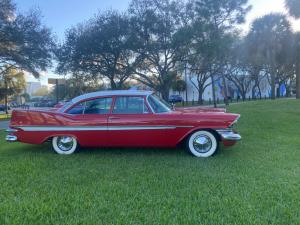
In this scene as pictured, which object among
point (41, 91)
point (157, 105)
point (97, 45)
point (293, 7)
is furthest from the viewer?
point (41, 91)

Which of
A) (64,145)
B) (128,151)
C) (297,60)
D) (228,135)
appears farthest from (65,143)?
(297,60)

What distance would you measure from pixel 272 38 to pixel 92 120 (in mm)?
26521

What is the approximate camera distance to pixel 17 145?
716 cm

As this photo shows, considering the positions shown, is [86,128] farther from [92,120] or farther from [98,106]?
[98,106]

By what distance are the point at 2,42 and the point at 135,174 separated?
1834 cm

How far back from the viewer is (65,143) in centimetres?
591

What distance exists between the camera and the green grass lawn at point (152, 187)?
9.62 feet

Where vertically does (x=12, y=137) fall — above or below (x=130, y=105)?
below

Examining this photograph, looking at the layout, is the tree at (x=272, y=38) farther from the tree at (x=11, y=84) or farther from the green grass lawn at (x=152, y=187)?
the tree at (x=11, y=84)

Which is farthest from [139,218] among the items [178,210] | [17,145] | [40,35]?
[40,35]

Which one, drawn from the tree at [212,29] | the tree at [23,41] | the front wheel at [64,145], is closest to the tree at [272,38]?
the tree at [212,29]

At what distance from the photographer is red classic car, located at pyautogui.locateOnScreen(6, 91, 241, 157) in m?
5.46

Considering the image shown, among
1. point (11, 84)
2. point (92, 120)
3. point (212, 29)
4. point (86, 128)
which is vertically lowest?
point (86, 128)

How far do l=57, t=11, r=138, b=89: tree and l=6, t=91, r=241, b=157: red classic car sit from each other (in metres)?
15.8
